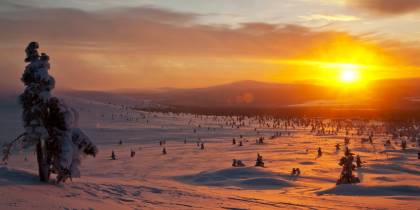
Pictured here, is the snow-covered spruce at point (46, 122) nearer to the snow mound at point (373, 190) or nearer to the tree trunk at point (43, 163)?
the tree trunk at point (43, 163)

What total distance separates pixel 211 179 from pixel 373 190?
10288mm

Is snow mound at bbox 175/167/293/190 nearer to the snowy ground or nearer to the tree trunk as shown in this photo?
the snowy ground

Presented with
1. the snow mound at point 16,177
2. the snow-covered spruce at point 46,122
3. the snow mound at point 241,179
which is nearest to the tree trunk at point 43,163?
the snow-covered spruce at point 46,122

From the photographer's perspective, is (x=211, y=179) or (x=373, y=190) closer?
(x=373, y=190)

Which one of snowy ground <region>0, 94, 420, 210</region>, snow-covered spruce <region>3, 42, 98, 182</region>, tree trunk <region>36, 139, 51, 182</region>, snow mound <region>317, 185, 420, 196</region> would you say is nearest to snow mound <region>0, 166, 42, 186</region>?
snowy ground <region>0, 94, 420, 210</region>

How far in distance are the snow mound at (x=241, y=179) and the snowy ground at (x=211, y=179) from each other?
6cm

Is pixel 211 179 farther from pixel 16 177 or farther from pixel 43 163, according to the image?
pixel 16 177

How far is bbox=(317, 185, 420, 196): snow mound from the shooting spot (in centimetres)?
2575

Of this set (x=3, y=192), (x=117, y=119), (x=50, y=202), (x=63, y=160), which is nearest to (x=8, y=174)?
(x=63, y=160)

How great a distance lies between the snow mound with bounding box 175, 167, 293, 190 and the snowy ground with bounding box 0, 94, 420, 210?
6 centimetres

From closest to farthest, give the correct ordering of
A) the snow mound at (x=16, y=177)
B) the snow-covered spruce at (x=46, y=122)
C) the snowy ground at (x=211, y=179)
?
the snowy ground at (x=211, y=179) < the snow mound at (x=16, y=177) < the snow-covered spruce at (x=46, y=122)

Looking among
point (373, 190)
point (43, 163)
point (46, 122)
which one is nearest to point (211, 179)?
point (373, 190)

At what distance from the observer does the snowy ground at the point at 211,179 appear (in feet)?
62.0

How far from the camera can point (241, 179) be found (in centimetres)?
3073
